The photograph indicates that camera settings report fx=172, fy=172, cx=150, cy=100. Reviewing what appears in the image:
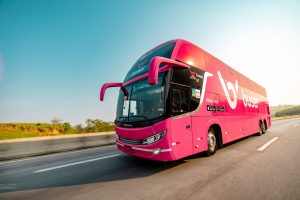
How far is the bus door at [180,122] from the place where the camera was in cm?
441

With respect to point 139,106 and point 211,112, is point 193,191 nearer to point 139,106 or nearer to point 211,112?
point 139,106

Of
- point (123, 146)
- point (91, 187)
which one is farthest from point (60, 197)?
point (123, 146)

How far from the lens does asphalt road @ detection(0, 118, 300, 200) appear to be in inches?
120

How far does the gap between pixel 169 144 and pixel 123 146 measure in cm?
167

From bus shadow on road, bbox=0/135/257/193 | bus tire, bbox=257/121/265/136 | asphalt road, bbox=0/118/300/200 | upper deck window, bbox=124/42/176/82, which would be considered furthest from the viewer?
bus tire, bbox=257/121/265/136

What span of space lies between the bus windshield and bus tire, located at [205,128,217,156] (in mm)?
2516

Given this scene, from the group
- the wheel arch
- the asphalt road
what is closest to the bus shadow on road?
the asphalt road

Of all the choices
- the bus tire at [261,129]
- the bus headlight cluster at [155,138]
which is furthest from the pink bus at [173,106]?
the bus tire at [261,129]

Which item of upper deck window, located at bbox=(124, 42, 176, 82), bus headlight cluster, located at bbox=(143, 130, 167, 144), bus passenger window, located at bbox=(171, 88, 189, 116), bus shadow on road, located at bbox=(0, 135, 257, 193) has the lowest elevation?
bus shadow on road, located at bbox=(0, 135, 257, 193)

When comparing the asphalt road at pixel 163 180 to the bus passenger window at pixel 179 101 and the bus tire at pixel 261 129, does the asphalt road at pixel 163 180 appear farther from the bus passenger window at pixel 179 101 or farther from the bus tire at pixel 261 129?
the bus tire at pixel 261 129

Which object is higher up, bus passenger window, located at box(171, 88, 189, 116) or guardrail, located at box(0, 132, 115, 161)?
bus passenger window, located at box(171, 88, 189, 116)

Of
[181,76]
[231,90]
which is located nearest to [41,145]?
[181,76]

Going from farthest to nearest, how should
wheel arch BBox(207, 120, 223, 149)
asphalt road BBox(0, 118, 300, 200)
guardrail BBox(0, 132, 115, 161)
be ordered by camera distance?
guardrail BBox(0, 132, 115, 161)
wheel arch BBox(207, 120, 223, 149)
asphalt road BBox(0, 118, 300, 200)

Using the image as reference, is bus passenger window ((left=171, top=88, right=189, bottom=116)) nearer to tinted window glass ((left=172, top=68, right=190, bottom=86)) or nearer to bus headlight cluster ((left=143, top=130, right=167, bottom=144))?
tinted window glass ((left=172, top=68, right=190, bottom=86))
